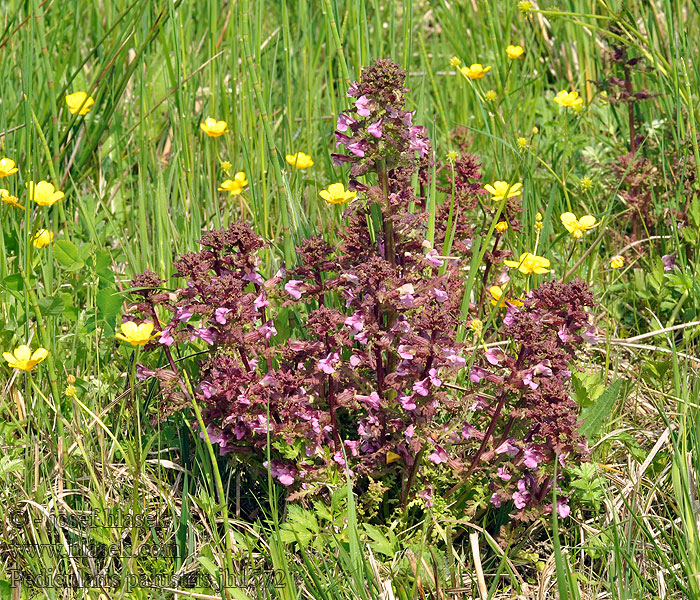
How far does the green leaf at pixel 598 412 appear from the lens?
226cm

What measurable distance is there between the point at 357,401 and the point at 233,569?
0.51 meters

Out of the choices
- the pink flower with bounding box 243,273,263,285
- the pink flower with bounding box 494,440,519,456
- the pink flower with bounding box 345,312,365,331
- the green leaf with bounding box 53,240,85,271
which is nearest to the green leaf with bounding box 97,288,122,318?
the green leaf with bounding box 53,240,85,271

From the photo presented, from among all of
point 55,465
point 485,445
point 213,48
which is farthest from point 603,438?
point 213,48

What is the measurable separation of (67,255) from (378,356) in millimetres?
1253

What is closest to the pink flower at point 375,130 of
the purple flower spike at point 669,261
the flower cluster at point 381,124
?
the flower cluster at point 381,124

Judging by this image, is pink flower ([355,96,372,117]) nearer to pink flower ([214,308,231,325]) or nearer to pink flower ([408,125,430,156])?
pink flower ([408,125,430,156])

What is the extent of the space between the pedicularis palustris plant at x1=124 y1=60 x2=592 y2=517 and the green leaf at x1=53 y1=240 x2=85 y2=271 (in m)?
0.67

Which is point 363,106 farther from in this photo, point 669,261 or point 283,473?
point 669,261

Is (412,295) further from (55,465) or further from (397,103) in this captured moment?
(55,465)

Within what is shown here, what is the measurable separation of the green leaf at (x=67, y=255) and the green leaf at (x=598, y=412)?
1644 mm

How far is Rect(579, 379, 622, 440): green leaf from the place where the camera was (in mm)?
2258

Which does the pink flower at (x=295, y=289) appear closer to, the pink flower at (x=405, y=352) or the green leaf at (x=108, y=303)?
the pink flower at (x=405, y=352)

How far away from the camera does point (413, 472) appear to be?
2.05m

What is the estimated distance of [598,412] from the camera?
2266 millimetres
